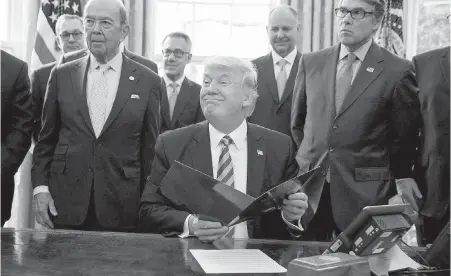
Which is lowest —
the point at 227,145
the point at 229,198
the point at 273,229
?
the point at 273,229

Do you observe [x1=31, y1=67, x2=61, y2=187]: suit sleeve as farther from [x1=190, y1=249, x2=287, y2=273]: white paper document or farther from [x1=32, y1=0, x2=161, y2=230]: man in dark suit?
[x1=190, y1=249, x2=287, y2=273]: white paper document

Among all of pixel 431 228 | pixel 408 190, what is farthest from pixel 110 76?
pixel 431 228

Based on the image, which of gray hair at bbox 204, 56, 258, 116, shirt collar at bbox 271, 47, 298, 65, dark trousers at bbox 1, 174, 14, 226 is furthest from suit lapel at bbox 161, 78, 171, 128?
gray hair at bbox 204, 56, 258, 116

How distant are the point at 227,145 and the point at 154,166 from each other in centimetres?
35

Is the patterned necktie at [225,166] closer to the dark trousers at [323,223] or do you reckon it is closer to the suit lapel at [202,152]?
the suit lapel at [202,152]

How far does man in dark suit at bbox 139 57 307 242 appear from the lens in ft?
8.54

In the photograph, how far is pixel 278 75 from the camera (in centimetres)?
443

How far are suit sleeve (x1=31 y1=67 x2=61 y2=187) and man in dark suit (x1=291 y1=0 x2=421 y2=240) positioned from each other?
4.71 ft

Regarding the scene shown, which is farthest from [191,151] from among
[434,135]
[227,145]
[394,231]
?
[434,135]

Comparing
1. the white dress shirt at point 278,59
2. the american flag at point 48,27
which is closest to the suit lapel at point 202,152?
the white dress shirt at point 278,59

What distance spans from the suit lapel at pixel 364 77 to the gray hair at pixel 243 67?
68cm

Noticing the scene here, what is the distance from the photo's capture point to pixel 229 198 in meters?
2.17

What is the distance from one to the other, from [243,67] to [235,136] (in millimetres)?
332

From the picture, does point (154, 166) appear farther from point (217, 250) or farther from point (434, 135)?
point (434, 135)
